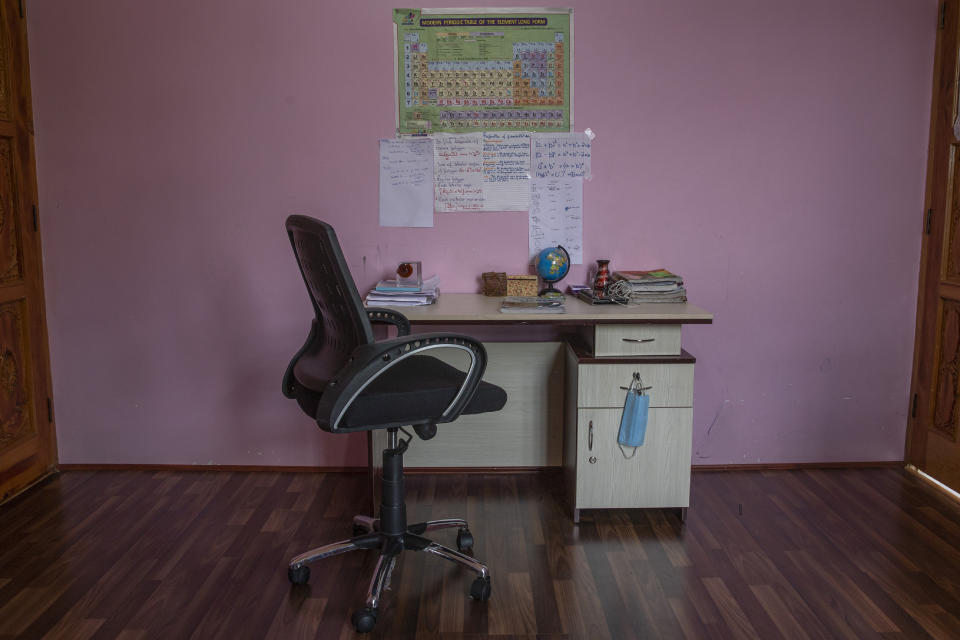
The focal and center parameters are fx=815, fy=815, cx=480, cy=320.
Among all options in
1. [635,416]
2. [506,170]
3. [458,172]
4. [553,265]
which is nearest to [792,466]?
[635,416]

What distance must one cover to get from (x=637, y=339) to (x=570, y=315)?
10.6 inches

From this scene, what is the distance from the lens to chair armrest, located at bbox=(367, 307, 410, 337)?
2771mm

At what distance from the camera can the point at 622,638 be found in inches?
86.6

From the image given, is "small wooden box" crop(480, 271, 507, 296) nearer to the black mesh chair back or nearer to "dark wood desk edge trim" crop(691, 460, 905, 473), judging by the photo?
the black mesh chair back

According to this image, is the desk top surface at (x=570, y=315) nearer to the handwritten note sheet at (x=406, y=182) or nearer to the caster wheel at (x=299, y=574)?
the handwritten note sheet at (x=406, y=182)

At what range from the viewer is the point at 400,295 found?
10.0 ft

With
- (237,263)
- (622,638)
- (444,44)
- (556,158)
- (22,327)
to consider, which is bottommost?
(622,638)

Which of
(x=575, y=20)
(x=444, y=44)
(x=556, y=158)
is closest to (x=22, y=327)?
(x=444, y=44)

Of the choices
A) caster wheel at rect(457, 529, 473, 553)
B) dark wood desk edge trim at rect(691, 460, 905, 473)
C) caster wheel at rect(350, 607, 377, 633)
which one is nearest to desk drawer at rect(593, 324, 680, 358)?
caster wheel at rect(457, 529, 473, 553)

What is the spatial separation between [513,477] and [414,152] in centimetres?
142

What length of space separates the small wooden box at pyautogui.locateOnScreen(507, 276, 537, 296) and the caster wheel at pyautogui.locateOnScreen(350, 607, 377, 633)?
1.44m

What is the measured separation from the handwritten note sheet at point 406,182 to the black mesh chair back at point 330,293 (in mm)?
989

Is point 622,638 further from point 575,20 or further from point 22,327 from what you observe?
point 22,327

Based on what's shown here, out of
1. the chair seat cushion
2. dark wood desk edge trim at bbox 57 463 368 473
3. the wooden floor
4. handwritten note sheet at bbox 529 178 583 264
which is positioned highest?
handwritten note sheet at bbox 529 178 583 264
